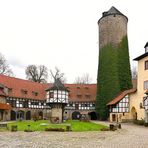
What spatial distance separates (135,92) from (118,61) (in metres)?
10.5

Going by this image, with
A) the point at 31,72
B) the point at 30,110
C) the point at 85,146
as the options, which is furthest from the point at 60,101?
the point at 31,72

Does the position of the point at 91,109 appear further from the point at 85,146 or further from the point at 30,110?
the point at 85,146

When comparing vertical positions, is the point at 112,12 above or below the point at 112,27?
above

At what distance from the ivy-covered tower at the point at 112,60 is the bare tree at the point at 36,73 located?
2332 cm

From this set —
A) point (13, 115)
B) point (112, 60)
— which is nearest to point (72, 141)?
point (13, 115)

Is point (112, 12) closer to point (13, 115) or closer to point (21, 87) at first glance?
point (21, 87)

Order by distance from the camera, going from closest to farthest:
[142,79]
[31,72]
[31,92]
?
1. [142,79]
2. [31,92]
3. [31,72]

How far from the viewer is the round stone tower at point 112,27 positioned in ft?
177

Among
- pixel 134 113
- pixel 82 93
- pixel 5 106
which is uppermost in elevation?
pixel 82 93

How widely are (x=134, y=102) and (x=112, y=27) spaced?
16.3m

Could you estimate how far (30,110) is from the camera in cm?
5466

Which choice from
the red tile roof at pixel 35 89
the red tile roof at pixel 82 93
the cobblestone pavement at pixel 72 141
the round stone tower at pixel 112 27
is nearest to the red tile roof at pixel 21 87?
the red tile roof at pixel 35 89

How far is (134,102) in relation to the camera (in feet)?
145

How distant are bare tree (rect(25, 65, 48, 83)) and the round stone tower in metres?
23.7
